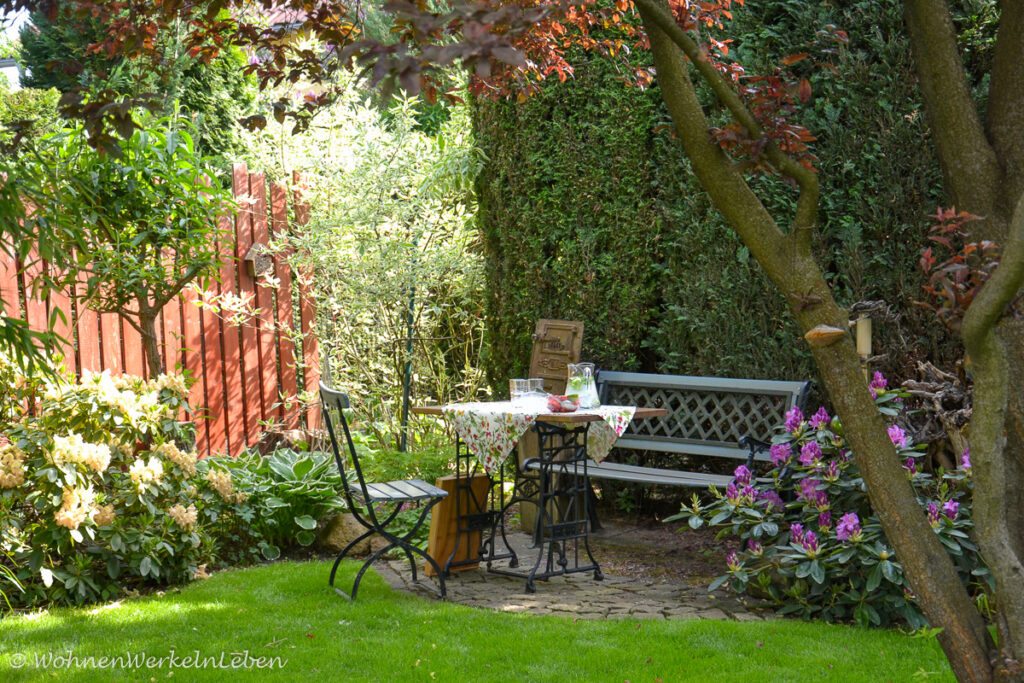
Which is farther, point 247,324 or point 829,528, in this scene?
point 247,324

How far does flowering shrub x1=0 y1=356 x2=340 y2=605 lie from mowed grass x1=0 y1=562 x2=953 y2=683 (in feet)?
0.64

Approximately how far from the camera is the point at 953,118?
2.72m

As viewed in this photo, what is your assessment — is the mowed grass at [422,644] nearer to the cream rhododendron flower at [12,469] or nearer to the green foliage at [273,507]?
the cream rhododendron flower at [12,469]

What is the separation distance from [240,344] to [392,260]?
1.31 metres

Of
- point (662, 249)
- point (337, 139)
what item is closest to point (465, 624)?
point (662, 249)

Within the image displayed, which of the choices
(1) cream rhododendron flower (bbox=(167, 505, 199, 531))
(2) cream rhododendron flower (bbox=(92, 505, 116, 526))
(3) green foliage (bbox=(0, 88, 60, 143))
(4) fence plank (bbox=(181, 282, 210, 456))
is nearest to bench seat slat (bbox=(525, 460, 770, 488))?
(1) cream rhododendron flower (bbox=(167, 505, 199, 531))

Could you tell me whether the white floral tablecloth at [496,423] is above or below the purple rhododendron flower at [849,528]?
above

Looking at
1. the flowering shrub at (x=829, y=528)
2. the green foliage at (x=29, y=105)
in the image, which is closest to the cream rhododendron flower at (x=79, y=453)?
the flowering shrub at (x=829, y=528)

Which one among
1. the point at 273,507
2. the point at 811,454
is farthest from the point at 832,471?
the point at 273,507

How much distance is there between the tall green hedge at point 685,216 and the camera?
4.79m

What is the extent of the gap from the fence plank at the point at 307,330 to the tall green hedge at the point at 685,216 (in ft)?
5.23

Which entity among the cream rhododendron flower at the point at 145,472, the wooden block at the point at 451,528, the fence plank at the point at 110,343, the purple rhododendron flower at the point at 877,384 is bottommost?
the wooden block at the point at 451,528

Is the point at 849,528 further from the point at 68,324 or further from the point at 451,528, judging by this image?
the point at 68,324

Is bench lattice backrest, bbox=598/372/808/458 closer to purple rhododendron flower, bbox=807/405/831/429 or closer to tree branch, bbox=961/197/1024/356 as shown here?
Answer: purple rhododendron flower, bbox=807/405/831/429
